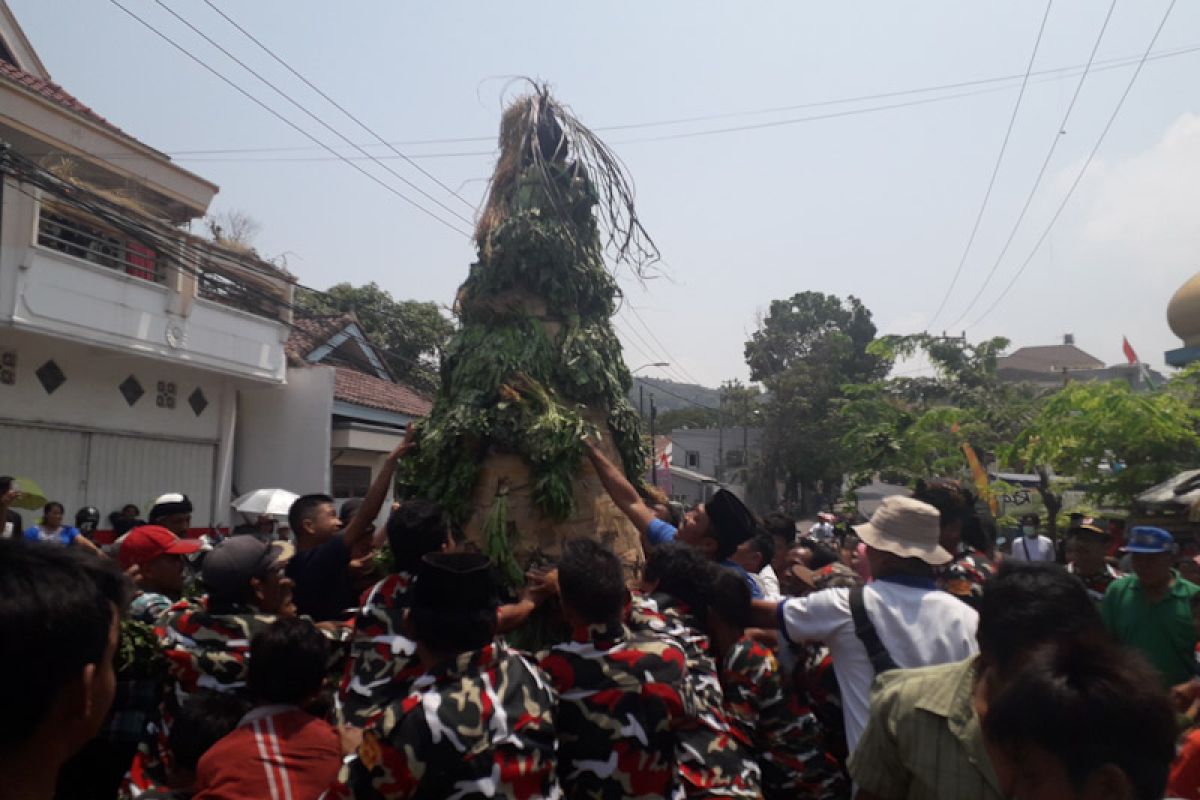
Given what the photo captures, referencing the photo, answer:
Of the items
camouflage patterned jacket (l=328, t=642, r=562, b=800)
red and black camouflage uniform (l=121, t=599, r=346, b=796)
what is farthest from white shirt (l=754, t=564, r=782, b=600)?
red and black camouflage uniform (l=121, t=599, r=346, b=796)

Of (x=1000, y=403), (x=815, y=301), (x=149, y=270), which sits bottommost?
(x=1000, y=403)

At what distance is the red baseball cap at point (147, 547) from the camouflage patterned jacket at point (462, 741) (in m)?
2.02

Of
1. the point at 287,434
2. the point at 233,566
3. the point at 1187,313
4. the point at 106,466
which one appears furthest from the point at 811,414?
the point at 233,566

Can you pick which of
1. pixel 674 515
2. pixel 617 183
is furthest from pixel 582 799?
pixel 617 183

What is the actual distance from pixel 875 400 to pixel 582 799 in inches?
671

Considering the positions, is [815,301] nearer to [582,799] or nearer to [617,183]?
[617,183]

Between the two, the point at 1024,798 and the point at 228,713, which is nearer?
the point at 1024,798

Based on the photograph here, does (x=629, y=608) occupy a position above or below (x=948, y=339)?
below

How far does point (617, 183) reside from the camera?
5871mm

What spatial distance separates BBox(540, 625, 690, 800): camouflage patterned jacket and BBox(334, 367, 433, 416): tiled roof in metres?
14.9

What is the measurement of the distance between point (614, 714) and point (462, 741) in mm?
568

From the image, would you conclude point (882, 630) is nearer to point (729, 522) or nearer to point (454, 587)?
point (729, 522)

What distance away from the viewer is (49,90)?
1323 centimetres

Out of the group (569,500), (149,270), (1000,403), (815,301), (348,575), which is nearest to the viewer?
(348,575)
